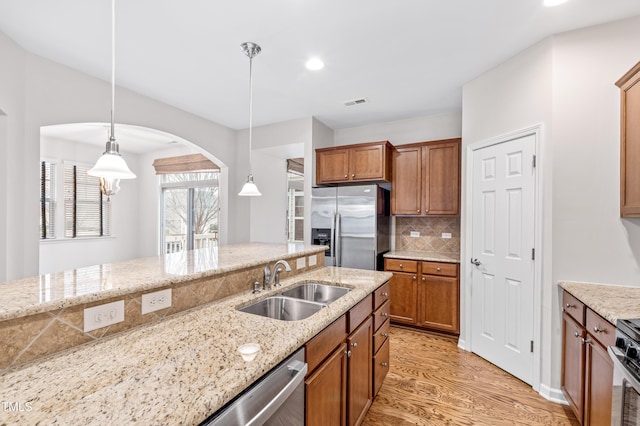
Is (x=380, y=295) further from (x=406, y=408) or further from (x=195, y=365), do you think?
(x=195, y=365)

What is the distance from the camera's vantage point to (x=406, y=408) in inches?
84.0

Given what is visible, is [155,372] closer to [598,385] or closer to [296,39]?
[598,385]

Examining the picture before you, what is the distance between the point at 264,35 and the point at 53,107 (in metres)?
2.05

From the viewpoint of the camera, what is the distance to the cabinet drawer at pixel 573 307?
1.84 metres

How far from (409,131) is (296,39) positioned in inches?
93.7

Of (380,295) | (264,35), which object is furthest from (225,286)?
(264,35)

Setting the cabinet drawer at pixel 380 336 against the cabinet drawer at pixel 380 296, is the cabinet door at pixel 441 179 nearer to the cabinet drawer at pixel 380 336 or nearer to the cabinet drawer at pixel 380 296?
the cabinet drawer at pixel 380 296

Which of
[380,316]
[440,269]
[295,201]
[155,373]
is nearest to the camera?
[155,373]

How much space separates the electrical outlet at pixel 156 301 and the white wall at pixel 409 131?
145 inches

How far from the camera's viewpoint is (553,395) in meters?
2.19

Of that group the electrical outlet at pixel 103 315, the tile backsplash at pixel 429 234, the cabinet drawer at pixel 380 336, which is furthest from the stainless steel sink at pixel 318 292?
the tile backsplash at pixel 429 234

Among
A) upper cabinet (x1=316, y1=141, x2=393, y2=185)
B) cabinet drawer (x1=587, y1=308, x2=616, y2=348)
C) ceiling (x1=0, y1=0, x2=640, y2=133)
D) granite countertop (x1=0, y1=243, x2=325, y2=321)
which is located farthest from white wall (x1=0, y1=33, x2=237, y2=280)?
cabinet drawer (x1=587, y1=308, x2=616, y2=348)

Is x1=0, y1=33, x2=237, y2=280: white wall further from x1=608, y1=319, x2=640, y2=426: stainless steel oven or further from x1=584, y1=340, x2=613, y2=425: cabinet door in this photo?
x1=584, y1=340, x2=613, y2=425: cabinet door

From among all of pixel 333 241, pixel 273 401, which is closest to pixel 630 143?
pixel 273 401
